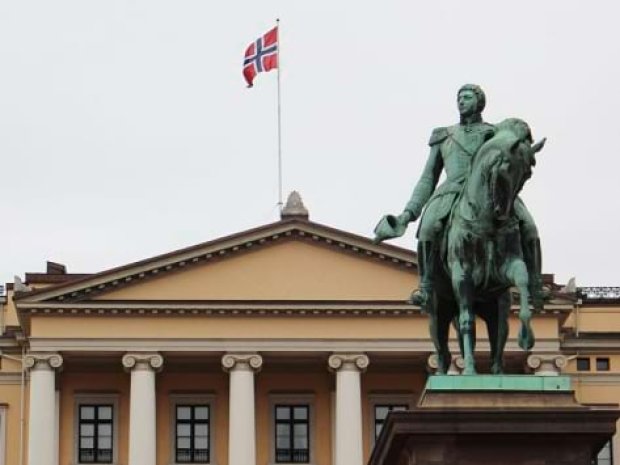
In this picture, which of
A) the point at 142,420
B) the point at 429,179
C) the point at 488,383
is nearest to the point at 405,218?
the point at 429,179

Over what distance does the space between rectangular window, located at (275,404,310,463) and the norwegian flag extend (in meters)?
10.7

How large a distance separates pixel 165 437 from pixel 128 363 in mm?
2896

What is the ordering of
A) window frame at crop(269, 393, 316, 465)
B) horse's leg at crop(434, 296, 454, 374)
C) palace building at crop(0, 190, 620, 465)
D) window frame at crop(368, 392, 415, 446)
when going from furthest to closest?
1. window frame at crop(368, 392, 415, 446)
2. window frame at crop(269, 393, 316, 465)
3. palace building at crop(0, 190, 620, 465)
4. horse's leg at crop(434, 296, 454, 374)

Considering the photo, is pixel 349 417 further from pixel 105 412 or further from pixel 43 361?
pixel 43 361

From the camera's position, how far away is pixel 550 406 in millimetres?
17938

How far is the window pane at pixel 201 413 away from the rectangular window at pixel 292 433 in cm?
223

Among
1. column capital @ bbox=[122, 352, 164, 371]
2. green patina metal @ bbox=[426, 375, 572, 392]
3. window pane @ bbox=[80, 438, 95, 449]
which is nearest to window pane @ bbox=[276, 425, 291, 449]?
column capital @ bbox=[122, 352, 164, 371]

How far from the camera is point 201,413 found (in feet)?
244

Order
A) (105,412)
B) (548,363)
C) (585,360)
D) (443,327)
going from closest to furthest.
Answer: (443,327) → (548,363) → (105,412) → (585,360)

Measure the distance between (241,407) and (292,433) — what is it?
3689 mm

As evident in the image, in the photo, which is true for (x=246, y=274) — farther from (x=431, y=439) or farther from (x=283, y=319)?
(x=431, y=439)

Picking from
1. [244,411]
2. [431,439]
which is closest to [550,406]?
[431,439]

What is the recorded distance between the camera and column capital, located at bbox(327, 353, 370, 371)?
72438mm

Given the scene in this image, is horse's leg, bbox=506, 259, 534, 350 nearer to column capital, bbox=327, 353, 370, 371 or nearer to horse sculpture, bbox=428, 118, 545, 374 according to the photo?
horse sculpture, bbox=428, 118, 545, 374
